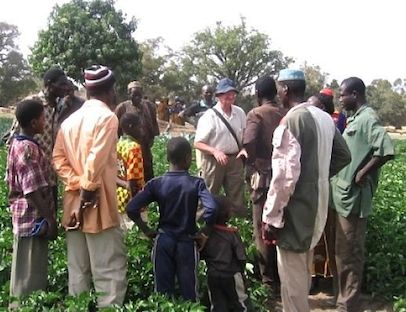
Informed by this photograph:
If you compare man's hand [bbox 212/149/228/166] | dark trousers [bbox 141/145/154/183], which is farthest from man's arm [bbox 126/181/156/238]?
dark trousers [bbox 141/145/154/183]

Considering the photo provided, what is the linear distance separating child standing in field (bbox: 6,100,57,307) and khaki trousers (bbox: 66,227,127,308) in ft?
0.69

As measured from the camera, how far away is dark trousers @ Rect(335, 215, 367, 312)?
513 centimetres

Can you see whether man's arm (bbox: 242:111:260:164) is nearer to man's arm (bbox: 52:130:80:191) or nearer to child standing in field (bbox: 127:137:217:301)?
child standing in field (bbox: 127:137:217:301)

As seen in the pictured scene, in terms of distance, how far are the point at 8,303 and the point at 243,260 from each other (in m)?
1.82

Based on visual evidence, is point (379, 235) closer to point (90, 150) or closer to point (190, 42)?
point (90, 150)

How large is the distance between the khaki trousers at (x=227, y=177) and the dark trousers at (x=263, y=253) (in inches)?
49.1

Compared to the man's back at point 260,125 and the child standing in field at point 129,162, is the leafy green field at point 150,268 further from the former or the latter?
the man's back at point 260,125

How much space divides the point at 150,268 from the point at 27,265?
1.01 m

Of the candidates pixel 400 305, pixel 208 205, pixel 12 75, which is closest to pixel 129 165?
pixel 208 205

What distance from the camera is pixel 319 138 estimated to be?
4.37 m

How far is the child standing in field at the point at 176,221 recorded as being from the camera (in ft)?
14.4

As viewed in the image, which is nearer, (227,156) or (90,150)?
(90,150)

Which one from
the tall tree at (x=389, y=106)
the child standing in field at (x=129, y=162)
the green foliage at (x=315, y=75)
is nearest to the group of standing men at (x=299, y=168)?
the child standing in field at (x=129, y=162)

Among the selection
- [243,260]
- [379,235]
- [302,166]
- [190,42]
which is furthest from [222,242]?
[190,42]
